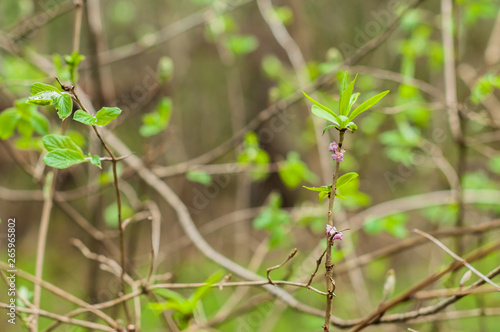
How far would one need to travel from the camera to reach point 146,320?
7.34ft

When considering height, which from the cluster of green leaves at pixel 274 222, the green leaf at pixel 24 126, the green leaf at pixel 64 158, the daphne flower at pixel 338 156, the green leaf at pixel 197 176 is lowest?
the green leaf at pixel 64 158

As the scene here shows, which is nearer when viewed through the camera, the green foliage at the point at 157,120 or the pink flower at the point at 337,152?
the pink flower at the point at 337,152

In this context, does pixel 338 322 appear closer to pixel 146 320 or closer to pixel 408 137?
pixel 408 137

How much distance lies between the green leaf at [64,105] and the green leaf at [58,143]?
0.04 m

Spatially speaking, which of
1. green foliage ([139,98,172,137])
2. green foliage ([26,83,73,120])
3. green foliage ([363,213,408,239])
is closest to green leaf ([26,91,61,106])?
green foliage ([26,83,73,120])

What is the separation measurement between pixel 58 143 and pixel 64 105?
57 millimetres

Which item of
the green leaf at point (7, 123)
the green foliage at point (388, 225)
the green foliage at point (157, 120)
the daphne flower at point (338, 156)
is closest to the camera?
the daphne flower at point (338, 156)

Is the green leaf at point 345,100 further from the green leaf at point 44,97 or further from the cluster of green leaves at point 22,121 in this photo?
the cluster of green leaves at point 22,121

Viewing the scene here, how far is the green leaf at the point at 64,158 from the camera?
426mm

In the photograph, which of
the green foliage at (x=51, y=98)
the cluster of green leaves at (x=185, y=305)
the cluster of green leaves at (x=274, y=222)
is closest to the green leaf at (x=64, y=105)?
the green foliage at (x=51, y=98)

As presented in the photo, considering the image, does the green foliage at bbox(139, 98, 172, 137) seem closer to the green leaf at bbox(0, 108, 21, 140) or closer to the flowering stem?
the green leaf at bbox(0, 108, 21, 140)

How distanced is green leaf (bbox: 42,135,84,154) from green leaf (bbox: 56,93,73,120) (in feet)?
0.15

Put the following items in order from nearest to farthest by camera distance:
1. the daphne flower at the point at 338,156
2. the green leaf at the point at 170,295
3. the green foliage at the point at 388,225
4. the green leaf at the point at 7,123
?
the daphne flower at the point at 338,156 → the green leaf at the point at 170,295 → the green leaf at the point at 7,123 → the green foliage at the point at 388,225

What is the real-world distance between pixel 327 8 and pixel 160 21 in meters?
1.03
